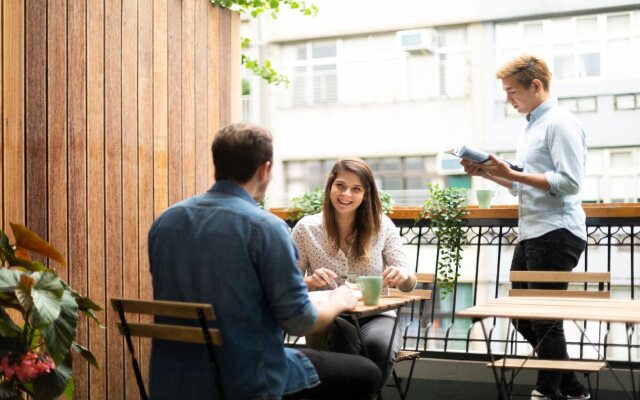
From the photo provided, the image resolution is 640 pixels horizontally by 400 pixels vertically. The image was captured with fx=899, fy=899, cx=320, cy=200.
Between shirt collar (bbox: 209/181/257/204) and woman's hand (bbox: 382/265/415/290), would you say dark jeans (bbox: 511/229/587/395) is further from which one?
shirt collar (bbox: 209/181/257/204)

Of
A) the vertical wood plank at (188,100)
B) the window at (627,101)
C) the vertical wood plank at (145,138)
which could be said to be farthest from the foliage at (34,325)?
the window at (627,101)

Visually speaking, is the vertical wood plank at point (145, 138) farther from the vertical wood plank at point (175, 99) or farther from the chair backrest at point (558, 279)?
the chair backrest at point (558, 279)

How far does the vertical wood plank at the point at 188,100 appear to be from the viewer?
4.59 meters

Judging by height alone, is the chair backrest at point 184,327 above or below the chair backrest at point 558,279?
above

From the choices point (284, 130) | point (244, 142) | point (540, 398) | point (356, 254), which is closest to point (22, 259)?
point (244, 142)

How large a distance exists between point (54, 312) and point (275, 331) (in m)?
0.75

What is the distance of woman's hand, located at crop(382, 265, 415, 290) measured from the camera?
11.7 ft

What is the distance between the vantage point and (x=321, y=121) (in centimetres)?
2783

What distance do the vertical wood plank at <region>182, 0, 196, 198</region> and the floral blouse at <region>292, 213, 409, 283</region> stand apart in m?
0.99

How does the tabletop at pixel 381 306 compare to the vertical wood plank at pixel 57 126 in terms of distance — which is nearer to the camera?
the tabletop at pixel 381 306

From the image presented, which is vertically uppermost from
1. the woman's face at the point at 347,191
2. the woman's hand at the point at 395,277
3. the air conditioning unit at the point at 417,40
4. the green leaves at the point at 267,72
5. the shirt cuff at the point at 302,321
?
the air conditioning unit at the point at 417,40

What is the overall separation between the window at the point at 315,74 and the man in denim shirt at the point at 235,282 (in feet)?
80.1

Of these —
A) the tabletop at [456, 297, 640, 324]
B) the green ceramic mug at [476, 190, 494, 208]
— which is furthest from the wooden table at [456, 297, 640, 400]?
the green ceramic mug at [476, 190, 494, 208]

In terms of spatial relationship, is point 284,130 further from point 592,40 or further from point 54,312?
point 54,312
